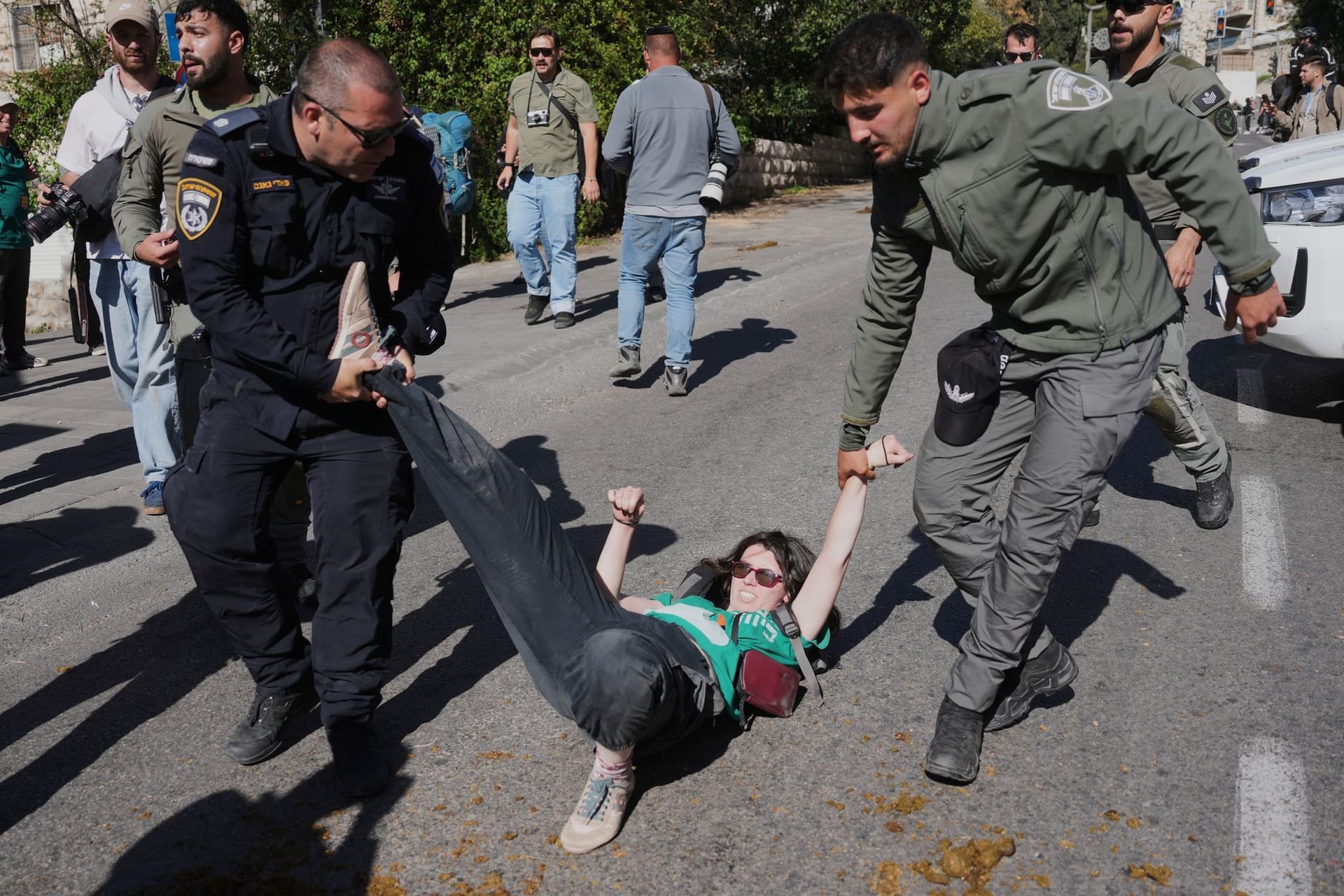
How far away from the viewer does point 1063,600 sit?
4215 millimetres

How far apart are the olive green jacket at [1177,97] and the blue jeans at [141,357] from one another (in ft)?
13.5

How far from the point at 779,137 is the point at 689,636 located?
1852cm

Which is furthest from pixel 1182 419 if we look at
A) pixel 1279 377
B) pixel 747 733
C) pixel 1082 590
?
pixel 1279 377

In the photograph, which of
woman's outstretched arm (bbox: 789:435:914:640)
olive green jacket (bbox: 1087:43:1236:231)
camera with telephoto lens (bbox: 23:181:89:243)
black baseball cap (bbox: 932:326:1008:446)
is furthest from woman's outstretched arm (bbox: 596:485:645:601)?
camera with telephoto lens (bbox: 23:181:89:243)

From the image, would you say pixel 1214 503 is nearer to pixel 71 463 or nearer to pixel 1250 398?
pixel 1250 398

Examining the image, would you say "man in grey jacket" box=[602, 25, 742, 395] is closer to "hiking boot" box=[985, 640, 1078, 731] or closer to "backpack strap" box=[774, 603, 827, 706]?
"backpack strap" box=[774, 603, 827, 706]

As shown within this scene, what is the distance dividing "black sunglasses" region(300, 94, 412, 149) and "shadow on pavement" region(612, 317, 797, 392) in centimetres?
466

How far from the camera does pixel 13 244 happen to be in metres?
9.34

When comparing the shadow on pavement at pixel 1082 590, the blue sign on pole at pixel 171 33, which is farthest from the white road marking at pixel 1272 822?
the blue sign on pole at pixel 171 33

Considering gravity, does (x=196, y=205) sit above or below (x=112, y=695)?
above

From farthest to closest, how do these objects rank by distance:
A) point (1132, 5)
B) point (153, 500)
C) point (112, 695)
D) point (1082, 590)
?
point (153, 500) → point (1132, 5) → point (1082, 590) → point (112, 695)

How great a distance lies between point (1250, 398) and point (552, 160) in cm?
524

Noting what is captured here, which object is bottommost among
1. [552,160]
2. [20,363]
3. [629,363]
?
[20,363]

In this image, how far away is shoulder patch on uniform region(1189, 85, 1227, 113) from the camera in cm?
478
